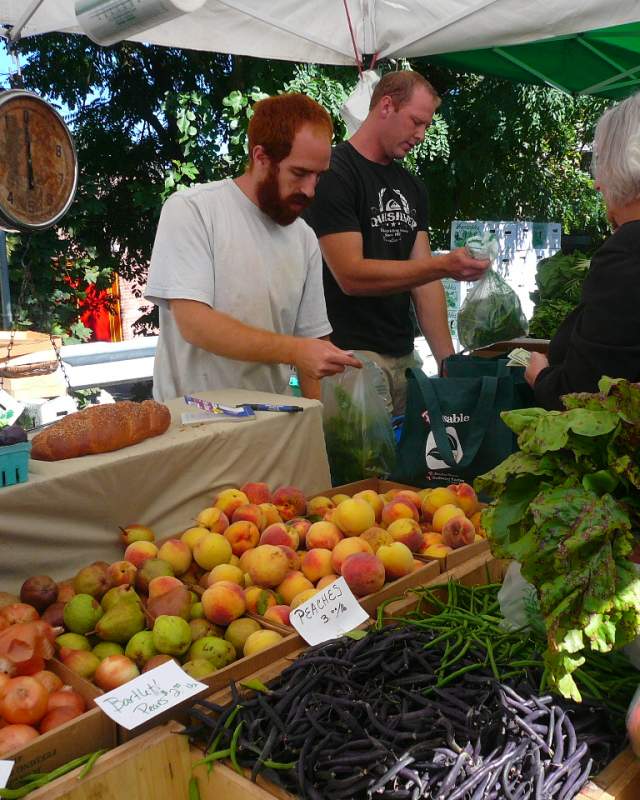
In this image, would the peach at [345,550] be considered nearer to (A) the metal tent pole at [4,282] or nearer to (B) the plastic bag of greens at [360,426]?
(B) the plastic bag of greens at [360,426]

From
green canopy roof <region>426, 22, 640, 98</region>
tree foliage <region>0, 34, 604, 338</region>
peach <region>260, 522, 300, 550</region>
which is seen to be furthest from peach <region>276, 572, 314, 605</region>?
tree foliage <region>0, 34, 604, 338</region>

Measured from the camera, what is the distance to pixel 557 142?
1035 centimetres

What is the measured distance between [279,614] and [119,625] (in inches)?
14.4

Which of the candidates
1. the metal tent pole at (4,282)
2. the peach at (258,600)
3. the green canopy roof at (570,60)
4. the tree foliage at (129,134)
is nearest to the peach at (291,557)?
the peach at (258,600)

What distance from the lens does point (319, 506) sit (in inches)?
90.1

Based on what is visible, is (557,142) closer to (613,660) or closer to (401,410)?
(401,410)

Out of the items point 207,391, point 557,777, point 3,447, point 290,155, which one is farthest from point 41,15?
point 557,777

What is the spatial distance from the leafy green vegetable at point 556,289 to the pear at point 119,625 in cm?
377

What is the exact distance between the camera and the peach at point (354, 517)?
2082mm

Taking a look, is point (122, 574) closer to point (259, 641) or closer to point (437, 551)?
point (259, 641)

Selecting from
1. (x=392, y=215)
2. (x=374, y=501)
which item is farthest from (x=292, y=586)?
(x=392, y=215)

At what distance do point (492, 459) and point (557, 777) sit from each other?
1.51m

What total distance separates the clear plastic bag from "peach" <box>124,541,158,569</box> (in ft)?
9.19

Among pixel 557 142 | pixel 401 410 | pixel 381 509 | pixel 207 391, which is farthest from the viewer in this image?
pixel 557 142
